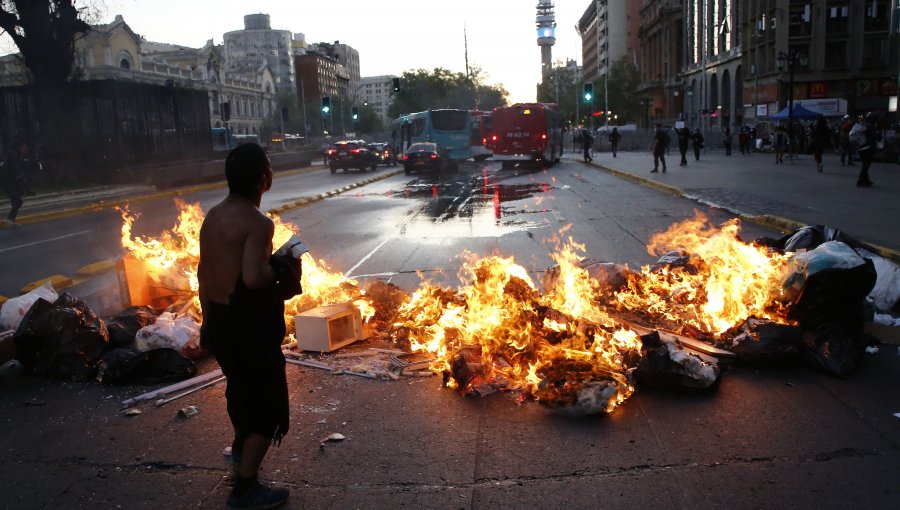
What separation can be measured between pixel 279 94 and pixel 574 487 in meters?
137

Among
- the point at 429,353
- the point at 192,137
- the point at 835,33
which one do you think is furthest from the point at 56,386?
the point at 835,33

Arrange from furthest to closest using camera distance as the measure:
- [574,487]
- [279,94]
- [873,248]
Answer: [279,94] → [873,248] → [574,487]

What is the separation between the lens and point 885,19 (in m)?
50.4

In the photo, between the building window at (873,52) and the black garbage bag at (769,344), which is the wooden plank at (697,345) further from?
the building window at (873,52)

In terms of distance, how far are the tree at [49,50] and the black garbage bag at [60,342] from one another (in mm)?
27308

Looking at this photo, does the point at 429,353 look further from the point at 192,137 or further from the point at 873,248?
the point at 192,137

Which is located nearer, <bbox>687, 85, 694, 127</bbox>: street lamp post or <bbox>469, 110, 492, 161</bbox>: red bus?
<bbox>469, 110, 492, 161</bbox>: red bus

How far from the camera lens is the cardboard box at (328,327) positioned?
5.85m

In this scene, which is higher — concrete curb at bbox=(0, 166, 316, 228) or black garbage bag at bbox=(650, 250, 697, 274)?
black garbage bag at bbox=(650, 250, 697, 274)

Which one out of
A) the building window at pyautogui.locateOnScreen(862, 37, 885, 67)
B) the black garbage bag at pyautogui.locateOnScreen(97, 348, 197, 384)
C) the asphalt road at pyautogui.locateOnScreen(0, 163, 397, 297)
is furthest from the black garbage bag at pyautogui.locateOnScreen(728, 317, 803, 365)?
the building window at pyautogui.locateOnScreen(862, 37, 885, 67)

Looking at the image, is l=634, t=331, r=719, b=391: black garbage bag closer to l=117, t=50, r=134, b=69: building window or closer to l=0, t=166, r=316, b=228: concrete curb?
l=0, t=166, r=316, b=228: concrete curb

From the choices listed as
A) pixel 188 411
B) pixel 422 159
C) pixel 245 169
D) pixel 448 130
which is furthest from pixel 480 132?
pixel 245 169

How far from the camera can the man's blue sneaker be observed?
344 centimetres

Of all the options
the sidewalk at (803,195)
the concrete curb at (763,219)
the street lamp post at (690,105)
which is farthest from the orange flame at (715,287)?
the street lamp post at (690,105)
